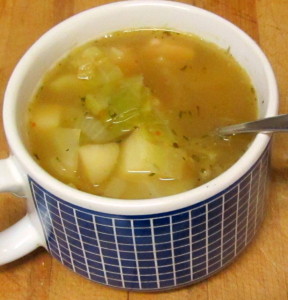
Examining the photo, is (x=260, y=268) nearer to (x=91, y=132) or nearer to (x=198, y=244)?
(x=198, y=244)

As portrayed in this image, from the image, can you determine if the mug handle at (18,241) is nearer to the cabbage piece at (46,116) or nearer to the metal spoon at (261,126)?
the cabbage piece at (46,116)

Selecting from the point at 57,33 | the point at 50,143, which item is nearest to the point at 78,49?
the point at 57,33

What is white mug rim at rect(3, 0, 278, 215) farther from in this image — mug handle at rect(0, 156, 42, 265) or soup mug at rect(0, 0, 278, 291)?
→ mug handle at rect(0, 156, 42, 265)

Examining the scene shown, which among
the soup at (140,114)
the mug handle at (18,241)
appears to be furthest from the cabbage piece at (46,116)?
the mug handle at (18,241)

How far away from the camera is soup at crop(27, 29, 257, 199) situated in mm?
735

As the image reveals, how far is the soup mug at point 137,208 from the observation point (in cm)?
68

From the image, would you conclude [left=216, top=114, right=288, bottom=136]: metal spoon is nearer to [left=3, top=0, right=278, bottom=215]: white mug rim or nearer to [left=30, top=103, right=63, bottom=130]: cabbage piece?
[left=3, top=0, right=278, bottom=215]: white mug rim

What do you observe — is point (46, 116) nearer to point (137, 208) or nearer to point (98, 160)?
point (98, 160)

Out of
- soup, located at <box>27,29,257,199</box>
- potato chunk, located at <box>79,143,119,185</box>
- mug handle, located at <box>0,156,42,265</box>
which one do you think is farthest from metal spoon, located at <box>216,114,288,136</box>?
mug handle, located at <box>0,156,42,265</box>

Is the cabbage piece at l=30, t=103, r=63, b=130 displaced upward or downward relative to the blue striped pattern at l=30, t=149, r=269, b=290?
upward

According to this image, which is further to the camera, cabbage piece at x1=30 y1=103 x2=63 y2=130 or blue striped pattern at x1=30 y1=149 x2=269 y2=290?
cabbage piece at x1=30 y1=103 x2=63 y2=130

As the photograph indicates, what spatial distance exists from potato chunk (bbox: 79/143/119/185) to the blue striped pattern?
0.06 metres

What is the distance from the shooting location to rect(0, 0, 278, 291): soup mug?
677mm

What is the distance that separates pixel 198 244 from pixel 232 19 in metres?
0.51
